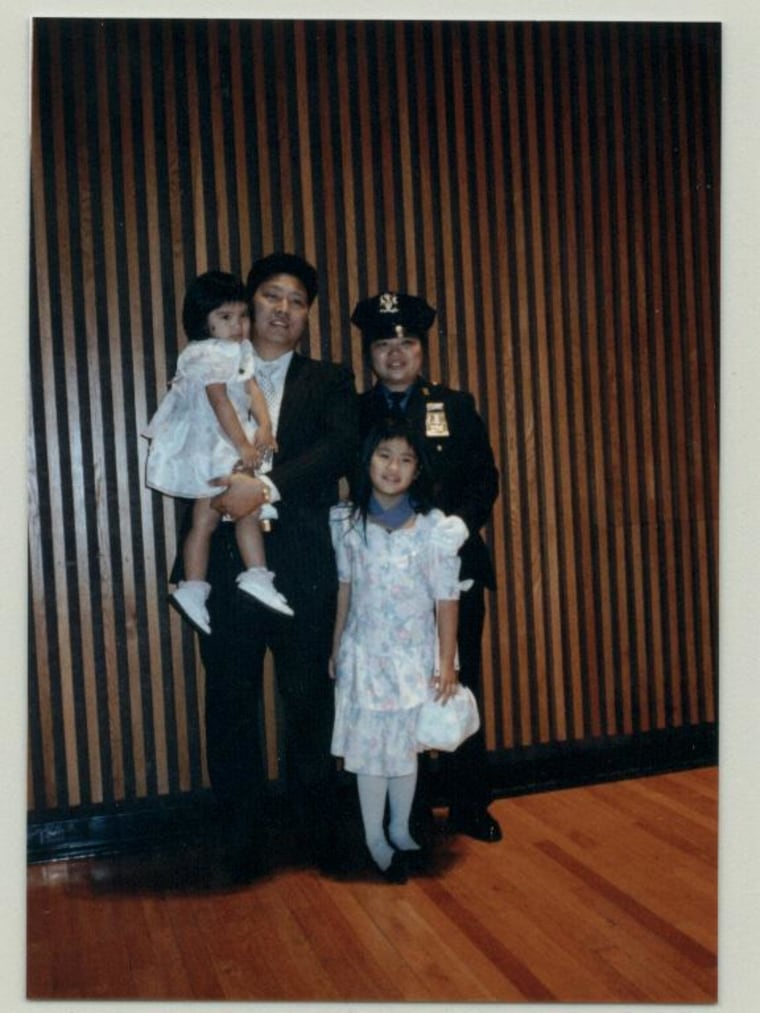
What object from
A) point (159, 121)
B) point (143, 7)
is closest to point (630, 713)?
point (159, 121)

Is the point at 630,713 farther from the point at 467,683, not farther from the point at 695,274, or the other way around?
the point at 695,274

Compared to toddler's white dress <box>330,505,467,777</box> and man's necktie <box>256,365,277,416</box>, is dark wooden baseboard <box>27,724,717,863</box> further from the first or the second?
man's necktie <box>256,365,277,416</box>

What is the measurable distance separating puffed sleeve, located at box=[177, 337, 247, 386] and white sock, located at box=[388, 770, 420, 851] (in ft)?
3.90

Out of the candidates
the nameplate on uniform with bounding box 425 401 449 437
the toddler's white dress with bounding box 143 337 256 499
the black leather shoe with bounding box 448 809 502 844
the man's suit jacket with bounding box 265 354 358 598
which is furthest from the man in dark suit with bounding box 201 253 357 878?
the black leather shoe with bounding box 448 809 502 844

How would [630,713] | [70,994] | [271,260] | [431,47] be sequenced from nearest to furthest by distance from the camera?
[70,994], [271,260], [431,47], [630,713]

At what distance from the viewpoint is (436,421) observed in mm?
2342

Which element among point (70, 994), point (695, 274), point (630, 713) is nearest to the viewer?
point (70, 994)

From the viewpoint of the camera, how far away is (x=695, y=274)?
2.61 metres

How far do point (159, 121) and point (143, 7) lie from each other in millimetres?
291

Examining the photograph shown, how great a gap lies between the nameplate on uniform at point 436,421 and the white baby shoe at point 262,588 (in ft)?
2.01

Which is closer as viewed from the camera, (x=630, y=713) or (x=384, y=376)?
(x=384, y=376)

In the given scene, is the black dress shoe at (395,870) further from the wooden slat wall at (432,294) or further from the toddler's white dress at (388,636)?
the wooden slat wall at (432,294)

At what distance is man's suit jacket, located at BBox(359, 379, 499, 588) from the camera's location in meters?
2.32

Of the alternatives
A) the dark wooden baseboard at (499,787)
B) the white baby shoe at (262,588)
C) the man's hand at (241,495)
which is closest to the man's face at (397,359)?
the man's hand at (241,495)
